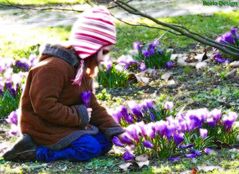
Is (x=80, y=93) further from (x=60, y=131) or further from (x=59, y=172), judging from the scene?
(x=59, y=172)

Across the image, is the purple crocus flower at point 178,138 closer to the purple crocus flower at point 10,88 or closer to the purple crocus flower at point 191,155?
the purple crocus flower at point 191,155

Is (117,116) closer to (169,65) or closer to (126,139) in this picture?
(126,139)

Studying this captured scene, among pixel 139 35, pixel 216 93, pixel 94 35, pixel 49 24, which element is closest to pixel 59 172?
pixel 94 35

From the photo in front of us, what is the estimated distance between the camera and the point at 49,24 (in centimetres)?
1130

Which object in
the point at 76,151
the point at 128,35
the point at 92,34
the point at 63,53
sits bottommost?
the point at 128,35

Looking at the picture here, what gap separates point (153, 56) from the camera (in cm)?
752

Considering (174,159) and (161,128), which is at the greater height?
(161,128)

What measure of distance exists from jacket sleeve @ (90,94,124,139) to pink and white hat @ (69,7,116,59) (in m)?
0.49

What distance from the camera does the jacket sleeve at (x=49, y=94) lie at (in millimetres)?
4570

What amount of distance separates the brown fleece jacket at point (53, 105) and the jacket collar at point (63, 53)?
0.03m

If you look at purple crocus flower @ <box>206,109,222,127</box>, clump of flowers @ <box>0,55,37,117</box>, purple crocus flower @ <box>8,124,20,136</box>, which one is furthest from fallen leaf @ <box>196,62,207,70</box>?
purple crocus flower @ <box>8,124,20,136</box>

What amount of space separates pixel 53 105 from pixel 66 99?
0.22 meters

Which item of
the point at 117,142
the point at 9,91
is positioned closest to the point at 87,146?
the point at 117,142

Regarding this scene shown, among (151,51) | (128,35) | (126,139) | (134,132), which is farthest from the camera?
(128,35)
